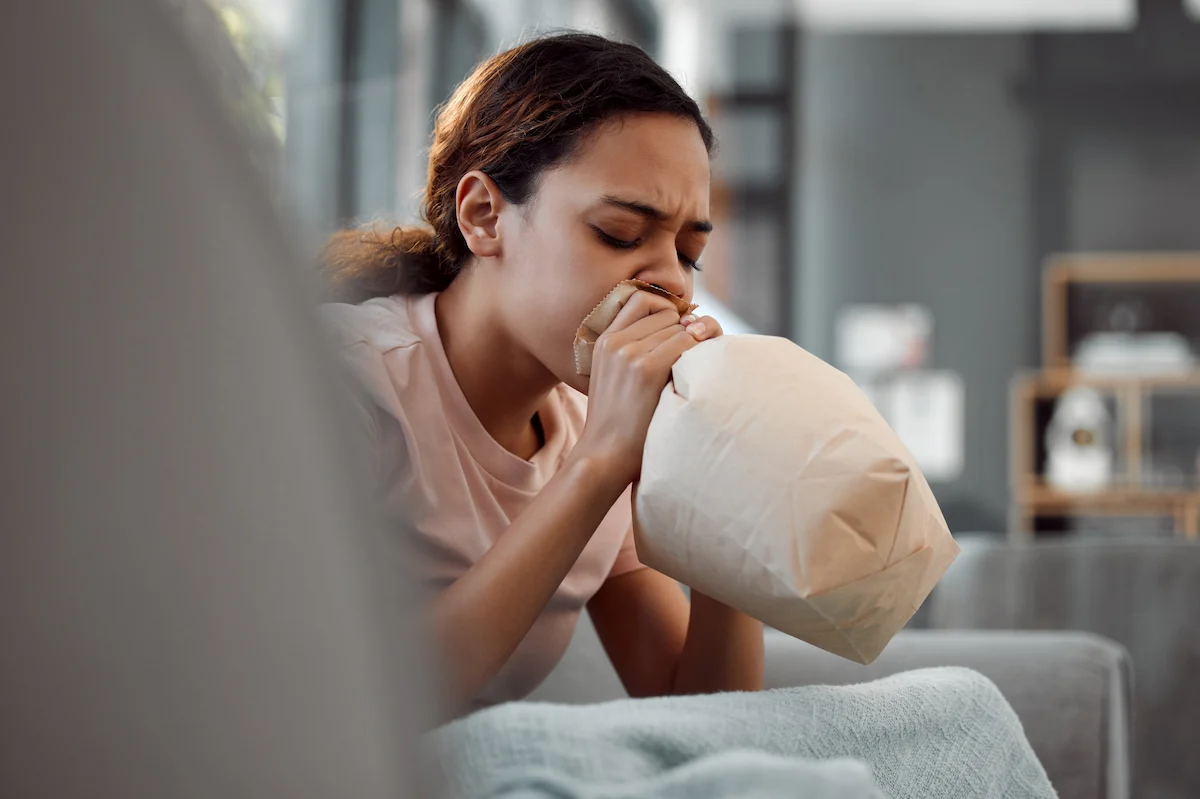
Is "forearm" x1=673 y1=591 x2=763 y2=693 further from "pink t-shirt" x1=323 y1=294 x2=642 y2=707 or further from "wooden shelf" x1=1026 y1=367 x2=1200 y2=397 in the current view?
"wooden shelf" x1=1026 y1=367 x2=1200 y2=397

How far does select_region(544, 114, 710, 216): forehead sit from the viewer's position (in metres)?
0.84

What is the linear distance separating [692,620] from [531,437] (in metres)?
0.24

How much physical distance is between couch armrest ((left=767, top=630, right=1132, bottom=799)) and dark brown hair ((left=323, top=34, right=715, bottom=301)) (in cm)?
46

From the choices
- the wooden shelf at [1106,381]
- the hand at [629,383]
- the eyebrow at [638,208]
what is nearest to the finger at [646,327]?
the hand at [629,383]

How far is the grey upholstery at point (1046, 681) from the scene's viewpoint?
0.98m

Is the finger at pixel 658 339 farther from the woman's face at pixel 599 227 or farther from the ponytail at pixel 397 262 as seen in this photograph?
the ponytail at pixel 397 262

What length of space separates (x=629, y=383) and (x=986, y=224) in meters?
5.92

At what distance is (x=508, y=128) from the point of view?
92 centimetres

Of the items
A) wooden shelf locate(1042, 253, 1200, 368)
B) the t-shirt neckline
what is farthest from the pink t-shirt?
wooden shelf locate(1042, 253, 1200, 368)

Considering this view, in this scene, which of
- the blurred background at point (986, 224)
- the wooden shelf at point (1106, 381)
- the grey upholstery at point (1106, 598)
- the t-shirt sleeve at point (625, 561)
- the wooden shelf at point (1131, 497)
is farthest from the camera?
the blurred background at point (986, 224)

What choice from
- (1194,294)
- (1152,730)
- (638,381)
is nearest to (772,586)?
(638,381)

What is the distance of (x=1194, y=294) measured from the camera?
5.73 m

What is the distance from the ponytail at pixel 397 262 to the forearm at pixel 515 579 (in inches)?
15.1

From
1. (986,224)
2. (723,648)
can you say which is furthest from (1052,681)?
(986,224)
